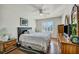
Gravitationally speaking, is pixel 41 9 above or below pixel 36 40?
above

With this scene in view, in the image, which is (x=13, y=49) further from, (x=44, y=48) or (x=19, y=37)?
(x=44, y=48)

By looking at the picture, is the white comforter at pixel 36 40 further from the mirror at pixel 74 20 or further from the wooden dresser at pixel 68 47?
the mirror at pixel 74 20

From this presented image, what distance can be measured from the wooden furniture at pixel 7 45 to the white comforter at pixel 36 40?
16 cm

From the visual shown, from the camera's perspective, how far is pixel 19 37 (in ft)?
7.53

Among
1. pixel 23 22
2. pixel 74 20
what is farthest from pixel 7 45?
pixel 74 20

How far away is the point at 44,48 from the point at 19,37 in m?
0.53

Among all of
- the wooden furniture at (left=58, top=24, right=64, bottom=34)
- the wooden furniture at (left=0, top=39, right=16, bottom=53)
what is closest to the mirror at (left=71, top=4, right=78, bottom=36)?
the wooden furniture at (left=58, top=24, right=64, bottom=34)

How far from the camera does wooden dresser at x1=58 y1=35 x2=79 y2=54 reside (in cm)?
217

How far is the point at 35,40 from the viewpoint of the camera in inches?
89.6

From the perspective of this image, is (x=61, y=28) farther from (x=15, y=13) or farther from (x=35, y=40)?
(x=15, y=13)

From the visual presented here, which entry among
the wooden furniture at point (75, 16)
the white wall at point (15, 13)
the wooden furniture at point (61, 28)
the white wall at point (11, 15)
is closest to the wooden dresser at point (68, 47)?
the wooden furniture at point (61, 28)

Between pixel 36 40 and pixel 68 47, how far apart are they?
0.62 m
